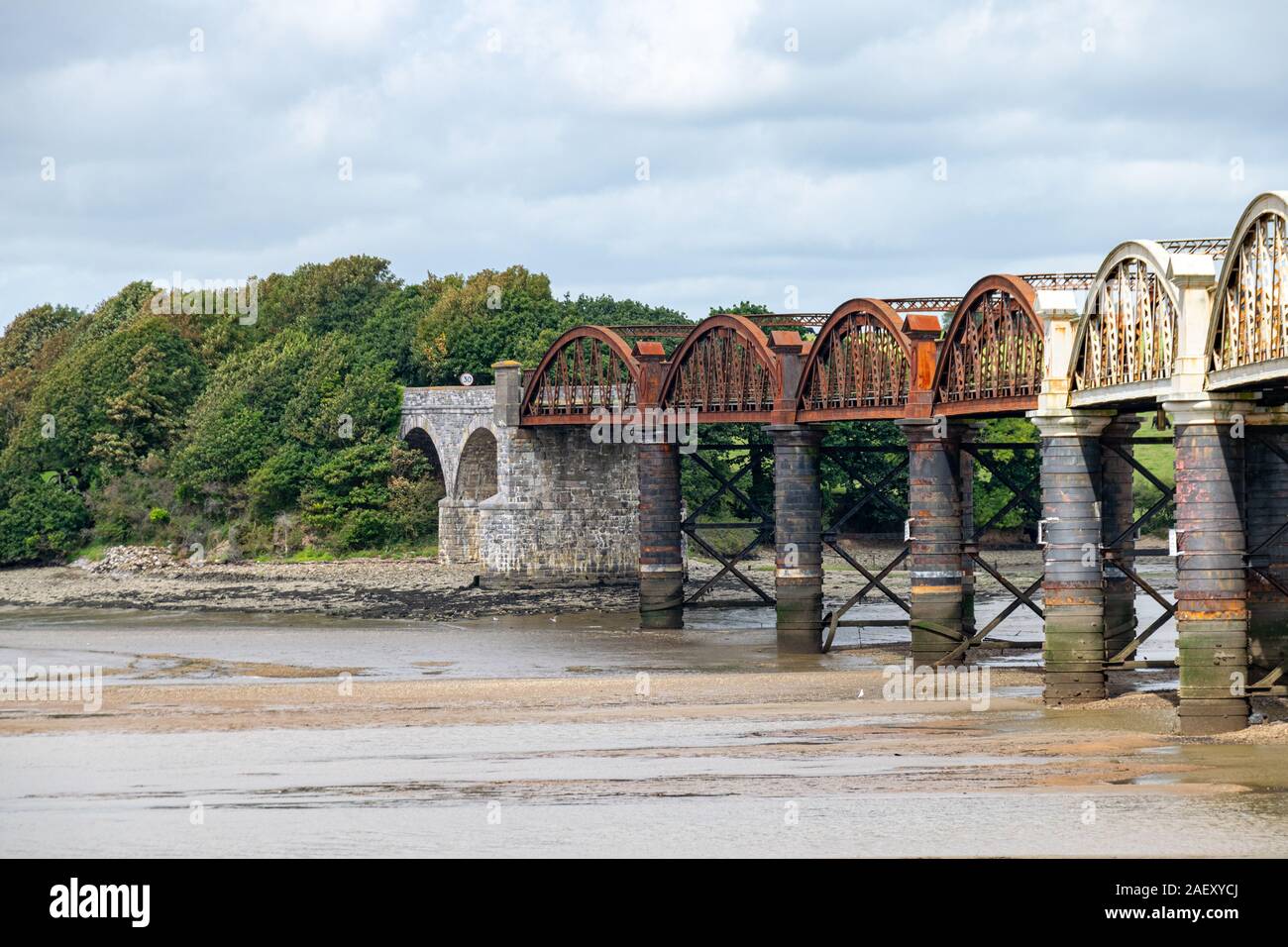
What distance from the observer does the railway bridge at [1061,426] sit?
3619cm

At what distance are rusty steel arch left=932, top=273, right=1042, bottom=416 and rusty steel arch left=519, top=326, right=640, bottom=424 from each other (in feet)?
68.0

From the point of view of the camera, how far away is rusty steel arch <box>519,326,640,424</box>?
74812mm

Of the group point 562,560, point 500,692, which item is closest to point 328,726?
point 500,692

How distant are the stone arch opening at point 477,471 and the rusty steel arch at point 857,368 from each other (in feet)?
108

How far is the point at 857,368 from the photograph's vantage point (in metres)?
57.2

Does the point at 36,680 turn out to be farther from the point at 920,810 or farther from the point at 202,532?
the point at 202,532

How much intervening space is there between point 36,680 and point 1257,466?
101ft

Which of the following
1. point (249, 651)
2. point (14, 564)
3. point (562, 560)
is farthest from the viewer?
point (14, 564)

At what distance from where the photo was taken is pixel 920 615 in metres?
51.9

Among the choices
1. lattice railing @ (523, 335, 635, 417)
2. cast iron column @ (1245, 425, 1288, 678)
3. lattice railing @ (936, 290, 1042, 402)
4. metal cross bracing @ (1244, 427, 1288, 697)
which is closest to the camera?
metal cross bracing @ (1244, 427, 1288, 697)

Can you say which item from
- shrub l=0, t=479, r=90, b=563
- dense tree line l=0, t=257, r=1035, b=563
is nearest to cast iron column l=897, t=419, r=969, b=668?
dense tree line l=0, t=257, r=1035, b=563

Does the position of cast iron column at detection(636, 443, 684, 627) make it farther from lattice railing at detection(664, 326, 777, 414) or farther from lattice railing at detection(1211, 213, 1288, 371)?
lattice railing at detection(1211, 213, 1288, 371)

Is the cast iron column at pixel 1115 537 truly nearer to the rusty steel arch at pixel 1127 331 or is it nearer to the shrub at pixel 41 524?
the rusty steel arch at pixel 1127 331
